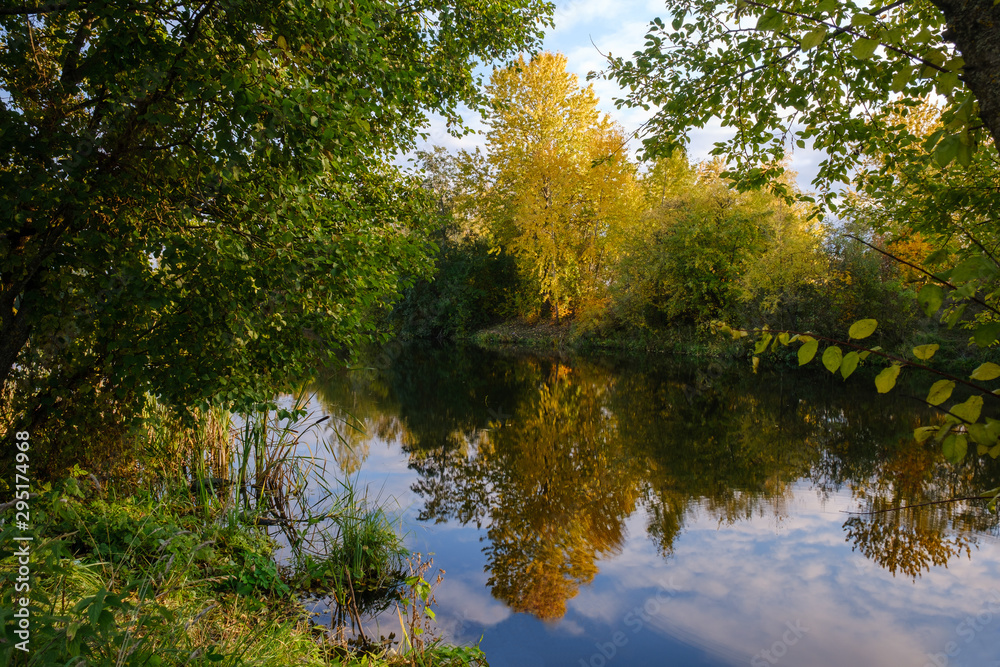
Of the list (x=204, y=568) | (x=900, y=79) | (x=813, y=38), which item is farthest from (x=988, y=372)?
(x=204, y=568)

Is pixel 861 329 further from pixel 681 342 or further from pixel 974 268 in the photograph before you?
pixel 681 342

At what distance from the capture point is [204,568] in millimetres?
4184

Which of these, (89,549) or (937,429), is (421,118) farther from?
(937,429)

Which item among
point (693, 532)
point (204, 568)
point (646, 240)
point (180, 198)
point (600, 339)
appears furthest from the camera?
point (600, 339)

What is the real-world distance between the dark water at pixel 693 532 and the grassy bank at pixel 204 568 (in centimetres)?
50

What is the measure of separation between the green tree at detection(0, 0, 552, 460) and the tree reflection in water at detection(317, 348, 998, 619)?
1.92 m

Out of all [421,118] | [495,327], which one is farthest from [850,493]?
[495,327]

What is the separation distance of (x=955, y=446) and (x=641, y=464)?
23.2 ft

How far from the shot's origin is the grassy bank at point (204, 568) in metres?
2.22

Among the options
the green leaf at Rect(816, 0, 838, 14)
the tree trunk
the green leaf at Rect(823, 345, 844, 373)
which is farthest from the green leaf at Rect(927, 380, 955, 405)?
the green leaf at Rect(816, 0, 838, 14)

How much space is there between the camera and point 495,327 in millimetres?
31094

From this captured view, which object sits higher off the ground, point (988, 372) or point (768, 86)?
point (768, 86)

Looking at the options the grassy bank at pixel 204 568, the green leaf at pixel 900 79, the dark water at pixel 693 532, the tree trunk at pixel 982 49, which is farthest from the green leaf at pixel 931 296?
the dark water at pixel 693 532

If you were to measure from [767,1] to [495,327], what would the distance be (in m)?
27.6
